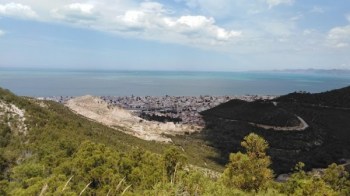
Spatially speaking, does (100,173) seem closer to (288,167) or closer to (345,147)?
(288,167)

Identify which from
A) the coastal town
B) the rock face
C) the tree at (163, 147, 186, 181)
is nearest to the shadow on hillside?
the rock face

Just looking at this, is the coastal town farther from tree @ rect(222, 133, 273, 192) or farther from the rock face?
tree @ rect(222, 133, 273, 192)

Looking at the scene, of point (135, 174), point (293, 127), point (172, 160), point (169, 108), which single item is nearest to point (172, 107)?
point (169, 108)

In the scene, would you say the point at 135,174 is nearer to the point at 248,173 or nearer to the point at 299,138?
the point at 248,173

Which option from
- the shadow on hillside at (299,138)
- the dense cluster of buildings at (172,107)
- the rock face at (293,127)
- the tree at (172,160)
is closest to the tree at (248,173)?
the tree at (172,160)

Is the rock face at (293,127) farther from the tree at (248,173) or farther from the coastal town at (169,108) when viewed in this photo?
the tree at (248,173)

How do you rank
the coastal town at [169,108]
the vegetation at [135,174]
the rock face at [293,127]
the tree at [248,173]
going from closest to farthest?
the vegetation at [135,174]
the tree at [248,173]
the rock face at [293,127]
the coastal town at [169,108]

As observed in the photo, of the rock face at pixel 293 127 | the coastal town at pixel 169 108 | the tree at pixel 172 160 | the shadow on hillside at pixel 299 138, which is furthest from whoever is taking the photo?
the coastal town at pixel 169 108

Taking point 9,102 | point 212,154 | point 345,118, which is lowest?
point 212,154

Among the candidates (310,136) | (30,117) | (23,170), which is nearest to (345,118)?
(310,136)
